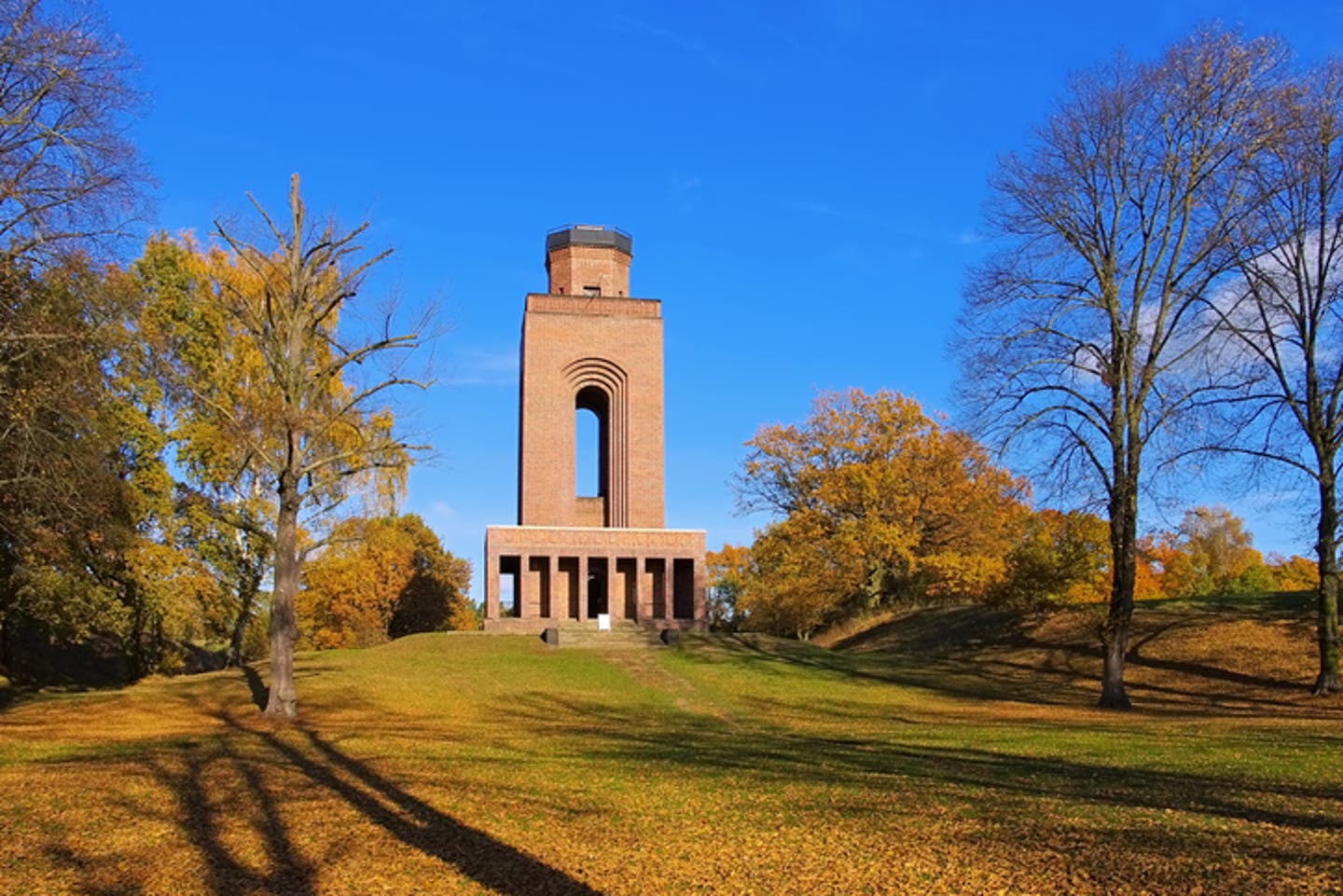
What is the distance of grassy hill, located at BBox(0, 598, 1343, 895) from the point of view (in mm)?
7020

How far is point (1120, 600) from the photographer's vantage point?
65.4 feet

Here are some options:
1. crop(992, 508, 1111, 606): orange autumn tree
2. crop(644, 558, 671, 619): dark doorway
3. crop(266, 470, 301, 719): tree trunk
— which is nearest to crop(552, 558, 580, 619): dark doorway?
crop(644, 558, 671, 619): dark doorway

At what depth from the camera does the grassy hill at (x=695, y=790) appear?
702cm

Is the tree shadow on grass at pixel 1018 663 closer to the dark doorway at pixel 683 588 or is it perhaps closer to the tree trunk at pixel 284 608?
the dark doorway at pixel 683 588

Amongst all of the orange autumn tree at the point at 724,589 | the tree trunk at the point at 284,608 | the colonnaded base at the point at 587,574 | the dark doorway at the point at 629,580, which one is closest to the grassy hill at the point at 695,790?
the tree trunk at the point at 284,608

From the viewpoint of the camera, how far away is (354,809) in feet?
31.0

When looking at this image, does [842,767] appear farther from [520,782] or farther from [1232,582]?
[1232,582]

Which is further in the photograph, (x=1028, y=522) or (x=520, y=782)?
(x=1028, y=522)

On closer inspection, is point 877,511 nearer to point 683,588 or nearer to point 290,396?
point 683,588

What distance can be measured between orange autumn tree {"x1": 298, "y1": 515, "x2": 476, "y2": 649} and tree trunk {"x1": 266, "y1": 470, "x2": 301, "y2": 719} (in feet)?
74.5

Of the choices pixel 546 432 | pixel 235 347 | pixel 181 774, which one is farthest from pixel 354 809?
pixel 546 432

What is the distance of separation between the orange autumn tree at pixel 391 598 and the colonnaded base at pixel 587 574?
7454mm

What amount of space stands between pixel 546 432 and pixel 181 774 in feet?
101

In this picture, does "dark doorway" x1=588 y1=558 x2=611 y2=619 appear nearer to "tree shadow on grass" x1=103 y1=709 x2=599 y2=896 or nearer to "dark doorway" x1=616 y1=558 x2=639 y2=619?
"dark doorway" x1=616 y1=558 x2=639 y2=619
